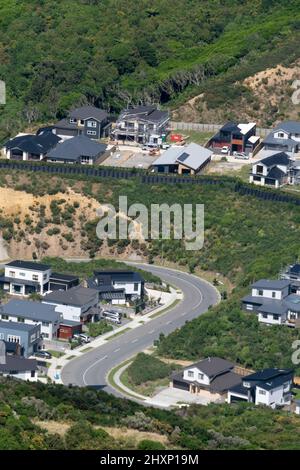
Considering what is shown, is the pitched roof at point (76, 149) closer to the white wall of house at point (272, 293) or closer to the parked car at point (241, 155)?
the parked car at point (241, 155)

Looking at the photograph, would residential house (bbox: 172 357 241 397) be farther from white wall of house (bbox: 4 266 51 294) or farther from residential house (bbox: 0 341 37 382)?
white wall of house (bbox: 4 266 51 294)

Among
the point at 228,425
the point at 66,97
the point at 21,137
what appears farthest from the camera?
the point at 66,97

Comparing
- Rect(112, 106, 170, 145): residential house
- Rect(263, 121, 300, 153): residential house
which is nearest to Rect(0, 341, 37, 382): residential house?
Rect(112, 106, 170, 145): residential house

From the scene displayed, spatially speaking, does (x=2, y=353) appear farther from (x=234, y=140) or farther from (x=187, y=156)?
(x=234, y=140)
